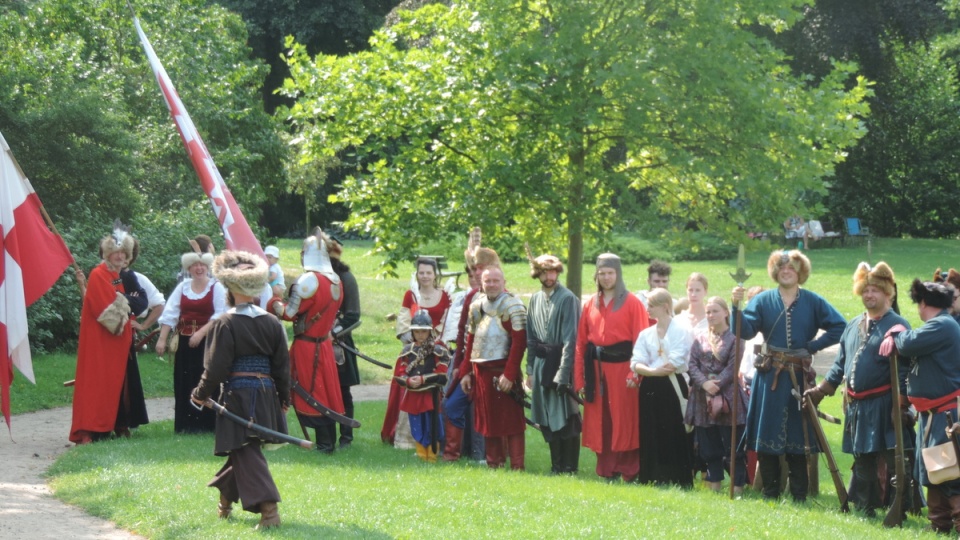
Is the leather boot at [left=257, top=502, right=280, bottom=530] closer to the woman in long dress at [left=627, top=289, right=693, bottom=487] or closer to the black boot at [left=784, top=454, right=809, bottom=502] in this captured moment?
the woman in long dress at [left=627, top=289, right=693, bottom=487]

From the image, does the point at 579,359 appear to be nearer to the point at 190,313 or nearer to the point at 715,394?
the point at 715,394

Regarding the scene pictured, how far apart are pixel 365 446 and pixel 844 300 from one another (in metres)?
17.4

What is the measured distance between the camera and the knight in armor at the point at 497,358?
35.8ft

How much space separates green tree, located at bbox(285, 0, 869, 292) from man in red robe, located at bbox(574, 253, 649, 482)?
5530mm

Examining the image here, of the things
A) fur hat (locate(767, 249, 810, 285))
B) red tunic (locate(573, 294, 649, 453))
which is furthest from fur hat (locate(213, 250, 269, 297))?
fur hat (locate(767, 249, 810, 285))

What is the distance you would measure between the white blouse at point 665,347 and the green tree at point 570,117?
5859mm

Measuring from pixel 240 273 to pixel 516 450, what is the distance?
404 centimetres

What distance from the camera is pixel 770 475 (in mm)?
9719

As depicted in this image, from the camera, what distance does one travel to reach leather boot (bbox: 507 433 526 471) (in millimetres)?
11016

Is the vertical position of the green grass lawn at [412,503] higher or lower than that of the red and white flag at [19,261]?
lower

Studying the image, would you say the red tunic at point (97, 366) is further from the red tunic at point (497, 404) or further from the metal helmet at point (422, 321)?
the red tunic at point (497, 404)

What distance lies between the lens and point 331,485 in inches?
364

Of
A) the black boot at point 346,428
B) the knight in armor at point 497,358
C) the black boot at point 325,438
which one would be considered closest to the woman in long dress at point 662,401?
the knight in armor at point 497,358

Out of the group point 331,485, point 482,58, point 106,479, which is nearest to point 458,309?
point 331,485
